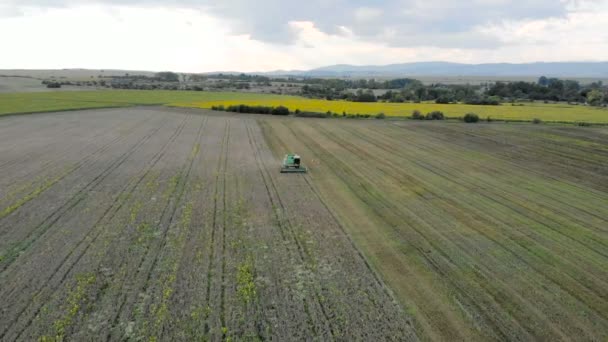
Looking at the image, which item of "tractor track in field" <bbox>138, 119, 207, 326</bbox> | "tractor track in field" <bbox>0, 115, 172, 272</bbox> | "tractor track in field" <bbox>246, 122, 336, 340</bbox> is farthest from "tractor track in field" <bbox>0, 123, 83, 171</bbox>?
"tractor track in field" <bbox>246, 122, 336, 340</bbox>

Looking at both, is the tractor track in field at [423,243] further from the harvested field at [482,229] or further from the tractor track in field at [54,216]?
the tractor track in field at [54,216]

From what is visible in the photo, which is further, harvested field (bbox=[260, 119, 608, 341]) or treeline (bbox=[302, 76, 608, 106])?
treeline (bbox=[302, 76, 608, 106])

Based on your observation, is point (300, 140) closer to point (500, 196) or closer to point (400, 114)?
point (500, 196)

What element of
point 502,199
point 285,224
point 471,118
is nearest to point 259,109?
point 471,118

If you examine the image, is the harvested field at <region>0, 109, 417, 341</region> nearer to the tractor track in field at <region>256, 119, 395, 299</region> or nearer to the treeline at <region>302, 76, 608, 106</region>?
the tractor track in field at <region>256, 119, 395, 299</region>

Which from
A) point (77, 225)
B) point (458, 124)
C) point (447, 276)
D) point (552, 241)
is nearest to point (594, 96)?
point (458, 124)
